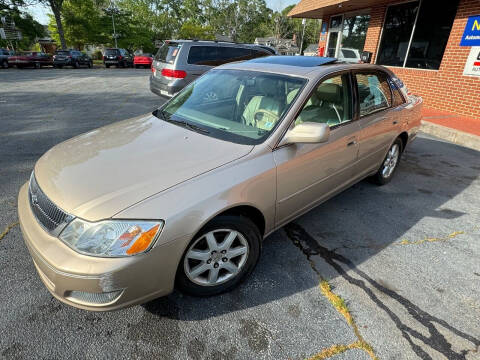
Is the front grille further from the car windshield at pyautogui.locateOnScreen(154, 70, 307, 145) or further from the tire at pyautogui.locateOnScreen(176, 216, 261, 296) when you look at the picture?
the car windshield at pyautogui.locateOnScreen(154, 70, 307, 145)

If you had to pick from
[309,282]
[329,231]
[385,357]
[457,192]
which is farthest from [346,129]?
[457,192]

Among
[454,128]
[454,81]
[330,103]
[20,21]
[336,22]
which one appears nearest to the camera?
[330,103]

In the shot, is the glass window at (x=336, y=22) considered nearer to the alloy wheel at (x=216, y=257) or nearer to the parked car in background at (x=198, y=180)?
the parked car in background at (x=198, y=180)

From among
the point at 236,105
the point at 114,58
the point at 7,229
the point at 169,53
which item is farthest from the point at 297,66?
the point at 114,58

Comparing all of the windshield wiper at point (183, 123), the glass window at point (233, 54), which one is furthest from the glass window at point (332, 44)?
→ the windshield wiper at point (183, 123)

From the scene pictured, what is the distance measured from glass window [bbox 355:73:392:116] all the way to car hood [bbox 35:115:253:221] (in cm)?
171

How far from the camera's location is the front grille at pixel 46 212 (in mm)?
1760

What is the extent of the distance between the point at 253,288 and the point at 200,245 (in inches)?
24.2

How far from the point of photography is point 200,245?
2.04 metres

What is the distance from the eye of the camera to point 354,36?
38.9 feet

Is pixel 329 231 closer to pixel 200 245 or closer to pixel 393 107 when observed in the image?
pixel 200 245

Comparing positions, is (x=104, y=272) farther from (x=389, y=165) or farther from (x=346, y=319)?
(x=389, y=165)

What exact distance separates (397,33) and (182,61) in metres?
6.93

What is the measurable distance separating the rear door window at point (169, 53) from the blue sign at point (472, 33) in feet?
23.8
